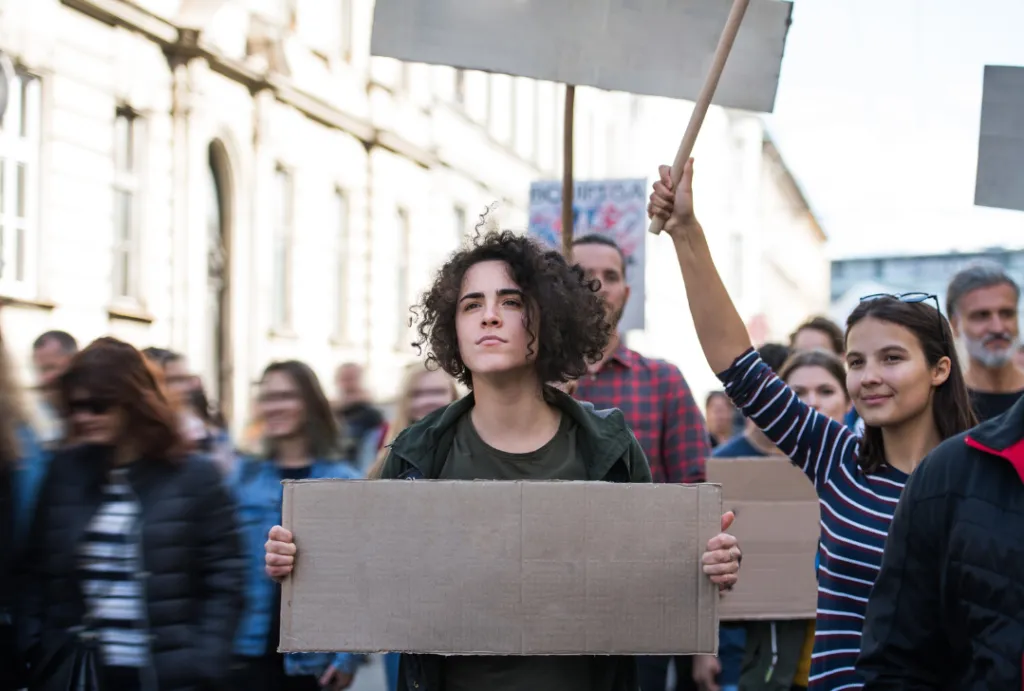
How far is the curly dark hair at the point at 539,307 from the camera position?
11.7 ft

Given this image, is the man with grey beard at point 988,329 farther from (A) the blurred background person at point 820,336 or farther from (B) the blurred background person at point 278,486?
(B) the blurred background person at point 278,486

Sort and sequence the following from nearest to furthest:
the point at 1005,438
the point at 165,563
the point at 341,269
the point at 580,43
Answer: the point at 1005,438 < the point at 165,563 < the point at 580,43 < the point at 341,269

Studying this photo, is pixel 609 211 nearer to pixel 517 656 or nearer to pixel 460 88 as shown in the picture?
pixel 517 656

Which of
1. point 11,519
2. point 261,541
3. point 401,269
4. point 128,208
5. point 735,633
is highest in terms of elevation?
point 128,208

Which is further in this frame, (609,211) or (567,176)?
(609,211)

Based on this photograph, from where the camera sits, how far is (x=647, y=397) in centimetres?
548

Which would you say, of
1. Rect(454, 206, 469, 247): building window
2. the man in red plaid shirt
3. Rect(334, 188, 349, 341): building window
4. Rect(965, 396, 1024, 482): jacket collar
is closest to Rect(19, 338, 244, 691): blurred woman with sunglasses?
the man in red plaid shirt

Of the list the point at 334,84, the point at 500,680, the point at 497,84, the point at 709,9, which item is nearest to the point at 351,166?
the point at 334,84

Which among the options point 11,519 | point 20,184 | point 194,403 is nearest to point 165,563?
point 11,519

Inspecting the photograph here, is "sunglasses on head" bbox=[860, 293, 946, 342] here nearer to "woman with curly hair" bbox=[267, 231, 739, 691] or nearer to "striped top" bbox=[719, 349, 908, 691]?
"striped top" bbox=[719, 349, 908, 691]

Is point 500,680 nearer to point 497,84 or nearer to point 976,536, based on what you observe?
point 976,536

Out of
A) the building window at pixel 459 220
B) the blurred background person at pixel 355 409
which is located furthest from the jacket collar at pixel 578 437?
the building window at pixel 459 220

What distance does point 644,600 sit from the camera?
3055 millimetres

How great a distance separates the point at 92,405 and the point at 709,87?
188 cm
